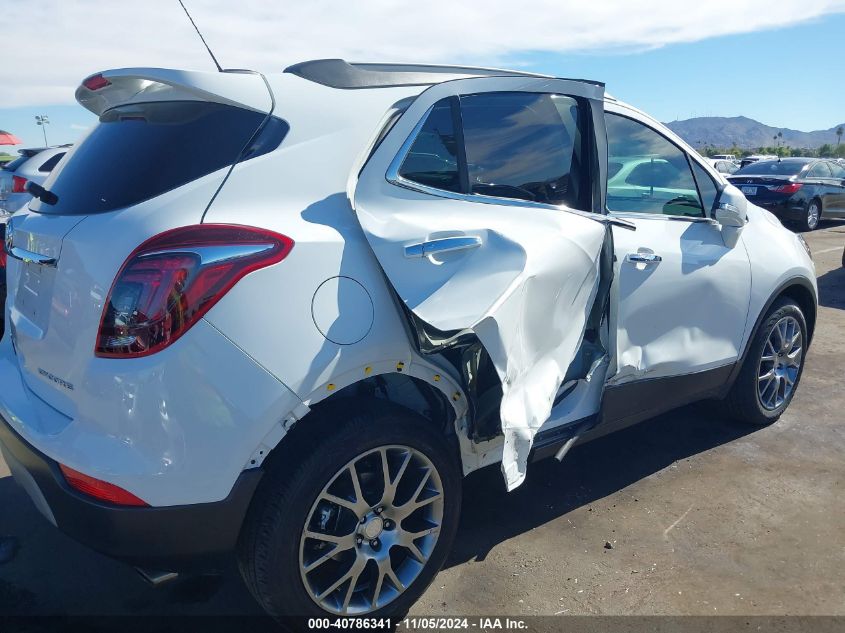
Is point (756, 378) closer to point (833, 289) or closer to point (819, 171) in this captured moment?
point (833, 289)

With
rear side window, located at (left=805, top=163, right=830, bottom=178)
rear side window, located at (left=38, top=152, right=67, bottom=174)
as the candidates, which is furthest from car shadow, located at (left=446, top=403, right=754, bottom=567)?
rear side window, located at (left=805, top=163, right=830, bottom=178)

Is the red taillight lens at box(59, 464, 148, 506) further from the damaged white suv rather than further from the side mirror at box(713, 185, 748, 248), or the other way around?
the side mirror at box(713, 185, 748, 248)

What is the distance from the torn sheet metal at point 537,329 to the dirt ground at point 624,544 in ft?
2.16

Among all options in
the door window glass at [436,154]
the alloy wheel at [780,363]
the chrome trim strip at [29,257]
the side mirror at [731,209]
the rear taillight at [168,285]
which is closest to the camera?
the rear taillight at [168,285]

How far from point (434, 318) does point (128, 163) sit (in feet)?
3.80

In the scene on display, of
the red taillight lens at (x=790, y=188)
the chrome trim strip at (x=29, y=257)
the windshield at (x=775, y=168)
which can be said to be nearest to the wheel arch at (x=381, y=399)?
the chrome trim strip at (x=29, y=257)

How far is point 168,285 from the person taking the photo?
6.68 ft

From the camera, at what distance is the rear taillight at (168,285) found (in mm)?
2033

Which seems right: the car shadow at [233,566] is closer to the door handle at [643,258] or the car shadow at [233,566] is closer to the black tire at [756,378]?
the black tire at [756,378]

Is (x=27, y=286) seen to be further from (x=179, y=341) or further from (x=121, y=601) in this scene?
(x=121, y=601)

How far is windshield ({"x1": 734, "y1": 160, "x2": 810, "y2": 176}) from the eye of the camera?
1485 cm

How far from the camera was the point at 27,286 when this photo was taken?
100 inches

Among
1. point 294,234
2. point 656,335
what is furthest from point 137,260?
point 656,335

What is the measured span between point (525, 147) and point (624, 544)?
71.4 inches
